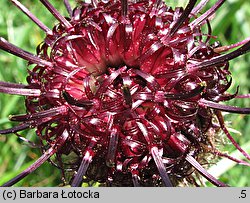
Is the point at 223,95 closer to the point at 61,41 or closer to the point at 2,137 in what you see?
the point at 61,41

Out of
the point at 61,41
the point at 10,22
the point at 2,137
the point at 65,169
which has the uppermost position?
the point at 61,41

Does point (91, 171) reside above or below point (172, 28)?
below
